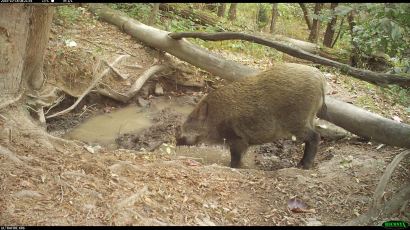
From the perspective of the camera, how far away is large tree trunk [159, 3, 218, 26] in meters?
10.9

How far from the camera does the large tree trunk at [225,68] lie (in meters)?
5.70

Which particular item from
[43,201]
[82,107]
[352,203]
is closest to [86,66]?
[82,107]

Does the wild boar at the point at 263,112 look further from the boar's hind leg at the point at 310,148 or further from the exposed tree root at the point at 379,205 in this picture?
the exposed tree root at the point at 379,205

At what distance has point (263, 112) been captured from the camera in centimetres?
596

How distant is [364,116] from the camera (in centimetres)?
609

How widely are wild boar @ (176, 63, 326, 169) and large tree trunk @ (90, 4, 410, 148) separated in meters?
0.38

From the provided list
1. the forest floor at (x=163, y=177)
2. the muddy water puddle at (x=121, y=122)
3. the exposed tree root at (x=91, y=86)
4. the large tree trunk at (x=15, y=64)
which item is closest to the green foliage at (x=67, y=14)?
the forest floor at (x=163, y=177)

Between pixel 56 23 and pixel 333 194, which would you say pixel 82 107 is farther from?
pixel 333 194

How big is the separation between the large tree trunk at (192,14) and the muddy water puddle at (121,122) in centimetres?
317

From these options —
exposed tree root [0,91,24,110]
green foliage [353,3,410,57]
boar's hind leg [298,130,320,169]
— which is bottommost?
boar's hind leg [298,130,320,169]

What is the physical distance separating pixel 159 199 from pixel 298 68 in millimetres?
2799

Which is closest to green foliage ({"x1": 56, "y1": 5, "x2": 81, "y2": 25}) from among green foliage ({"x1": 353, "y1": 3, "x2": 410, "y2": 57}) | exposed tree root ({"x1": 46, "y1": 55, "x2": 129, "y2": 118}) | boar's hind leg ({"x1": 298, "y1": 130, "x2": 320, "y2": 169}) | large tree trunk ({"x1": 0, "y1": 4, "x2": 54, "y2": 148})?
exposed tree root ({"x1": 46, "y1": 55, "x2": 129, "y2": 118})

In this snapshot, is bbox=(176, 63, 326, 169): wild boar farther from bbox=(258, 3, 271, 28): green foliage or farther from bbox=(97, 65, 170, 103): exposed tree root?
bbox=(258, 3, 271, 28): green foliage

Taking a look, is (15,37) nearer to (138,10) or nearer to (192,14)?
(138,10)
